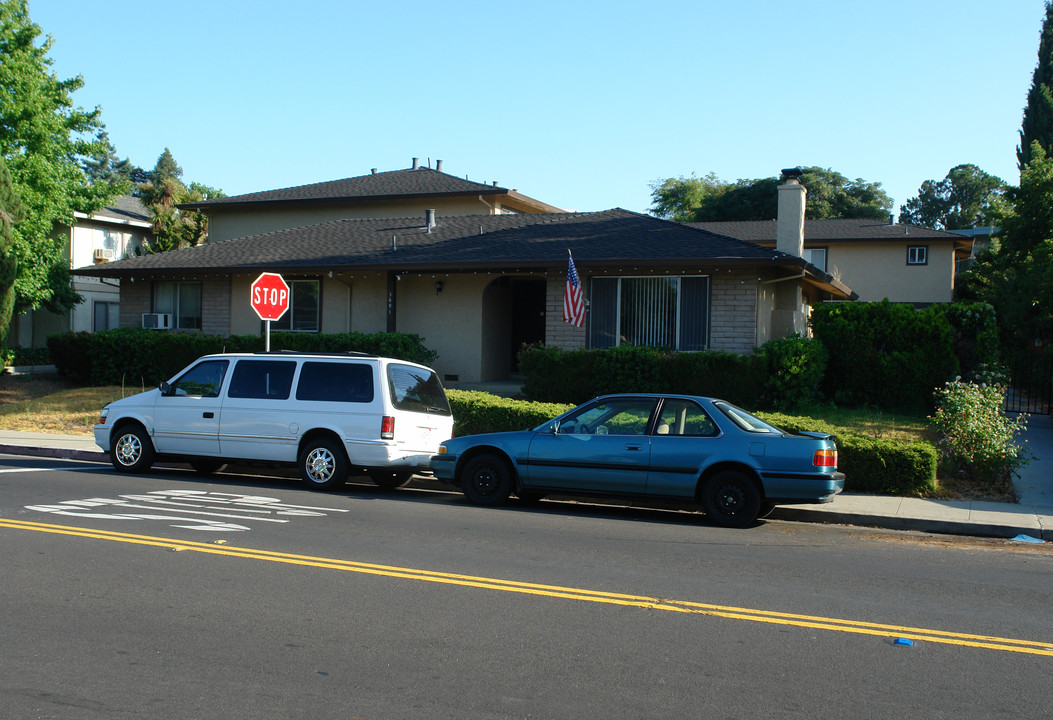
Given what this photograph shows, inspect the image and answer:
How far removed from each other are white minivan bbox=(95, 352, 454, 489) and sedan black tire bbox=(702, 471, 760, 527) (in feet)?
13.0

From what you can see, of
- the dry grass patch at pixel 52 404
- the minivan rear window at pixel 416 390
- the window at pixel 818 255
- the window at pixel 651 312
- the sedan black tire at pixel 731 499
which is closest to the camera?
the sedan black tire at pixel 731 499

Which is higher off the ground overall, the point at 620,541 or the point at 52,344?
the point at 52,344

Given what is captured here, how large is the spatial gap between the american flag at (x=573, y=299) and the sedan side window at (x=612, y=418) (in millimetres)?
7729

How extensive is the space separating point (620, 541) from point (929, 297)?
32409mm

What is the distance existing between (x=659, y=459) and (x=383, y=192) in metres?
20.8

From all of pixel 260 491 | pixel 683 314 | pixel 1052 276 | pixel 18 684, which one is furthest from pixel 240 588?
pixel 1052 276

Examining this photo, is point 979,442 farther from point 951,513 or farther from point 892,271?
point 892,271

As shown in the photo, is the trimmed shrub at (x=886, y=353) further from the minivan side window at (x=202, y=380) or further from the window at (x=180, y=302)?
the window at (x=180, y=302)

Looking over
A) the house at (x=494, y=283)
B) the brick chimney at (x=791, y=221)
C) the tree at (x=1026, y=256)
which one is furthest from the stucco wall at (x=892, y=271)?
the brick chimney at (x=791, y=221)

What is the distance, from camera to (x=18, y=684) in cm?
474

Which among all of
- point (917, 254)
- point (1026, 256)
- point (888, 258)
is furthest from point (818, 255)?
point (1026, 256)

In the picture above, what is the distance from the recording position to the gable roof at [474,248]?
18.6m

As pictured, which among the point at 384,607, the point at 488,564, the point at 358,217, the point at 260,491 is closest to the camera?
the point at 384,607

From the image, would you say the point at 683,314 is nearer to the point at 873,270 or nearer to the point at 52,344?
the point at 52,344
